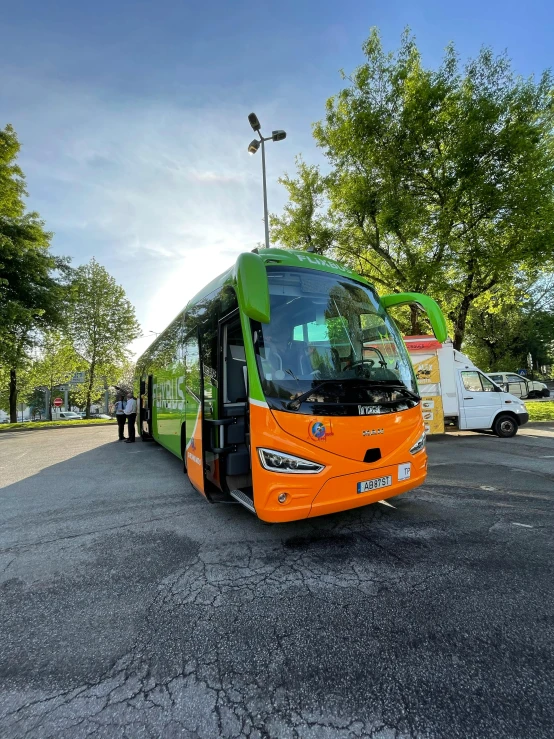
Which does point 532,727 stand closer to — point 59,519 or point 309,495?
point 309,495

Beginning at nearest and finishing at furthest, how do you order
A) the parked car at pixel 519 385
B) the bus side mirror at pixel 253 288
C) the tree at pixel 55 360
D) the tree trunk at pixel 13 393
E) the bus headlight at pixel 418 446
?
the bus side mirror at pixel 253 288
the bus headlight at pixel 418 446
the parked car at pixel 519 385
the tree at pixel 55 360
the tree trunk at pixel 13 393

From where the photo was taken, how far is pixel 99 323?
28594 mm

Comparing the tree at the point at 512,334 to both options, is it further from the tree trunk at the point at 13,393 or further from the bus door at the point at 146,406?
the tree trunk at the point at 13,393

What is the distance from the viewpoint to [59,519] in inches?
188

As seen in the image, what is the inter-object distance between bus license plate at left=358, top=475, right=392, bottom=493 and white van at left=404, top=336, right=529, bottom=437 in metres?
7.60

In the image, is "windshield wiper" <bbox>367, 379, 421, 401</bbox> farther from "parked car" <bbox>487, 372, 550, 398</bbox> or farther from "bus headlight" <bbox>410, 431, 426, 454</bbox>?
"parked car" <bbox>487, 372, 550, 398</bbox>

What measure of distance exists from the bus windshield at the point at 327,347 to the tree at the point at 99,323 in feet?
93.8

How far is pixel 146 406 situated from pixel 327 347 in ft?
30.2

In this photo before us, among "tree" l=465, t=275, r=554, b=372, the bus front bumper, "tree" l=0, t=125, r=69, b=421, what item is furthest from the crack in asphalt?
"tree" l=465, t=275, r=554, b=372

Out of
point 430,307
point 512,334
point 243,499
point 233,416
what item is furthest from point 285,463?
point 512,334

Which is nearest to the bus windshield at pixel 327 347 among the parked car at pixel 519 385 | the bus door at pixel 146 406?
the bus door at pixel 146 406

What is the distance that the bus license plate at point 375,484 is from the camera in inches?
142

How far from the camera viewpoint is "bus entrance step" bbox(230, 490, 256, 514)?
3637mm

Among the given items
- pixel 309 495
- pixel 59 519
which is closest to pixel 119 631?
pixel 309 495
